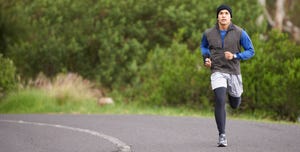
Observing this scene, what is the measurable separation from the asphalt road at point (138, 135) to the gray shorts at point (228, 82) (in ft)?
2.50

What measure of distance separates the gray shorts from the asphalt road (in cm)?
76

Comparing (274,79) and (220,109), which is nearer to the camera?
(220,109)

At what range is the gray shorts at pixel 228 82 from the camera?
34.0ft

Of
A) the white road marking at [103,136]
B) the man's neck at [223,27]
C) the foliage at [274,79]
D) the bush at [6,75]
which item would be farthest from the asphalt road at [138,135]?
the bush at [6,75]

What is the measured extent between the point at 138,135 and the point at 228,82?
2.22m

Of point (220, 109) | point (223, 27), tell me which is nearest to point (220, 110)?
point (220, 109)

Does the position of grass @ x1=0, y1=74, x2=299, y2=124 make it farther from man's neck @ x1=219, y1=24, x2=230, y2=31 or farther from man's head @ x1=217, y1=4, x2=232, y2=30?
man's head @ x1=217, y1=4, x2=232, y2=30

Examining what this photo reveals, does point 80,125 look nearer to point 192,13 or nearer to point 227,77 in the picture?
point 227,77

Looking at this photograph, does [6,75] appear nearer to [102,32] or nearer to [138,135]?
[102,32]

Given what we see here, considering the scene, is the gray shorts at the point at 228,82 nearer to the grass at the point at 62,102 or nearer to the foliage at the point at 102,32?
the grass at the point at 62,102

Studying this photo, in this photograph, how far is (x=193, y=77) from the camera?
66.0 feet

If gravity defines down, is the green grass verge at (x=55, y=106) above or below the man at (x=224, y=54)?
below

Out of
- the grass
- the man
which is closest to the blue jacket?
the man

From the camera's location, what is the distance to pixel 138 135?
12.1 meters
